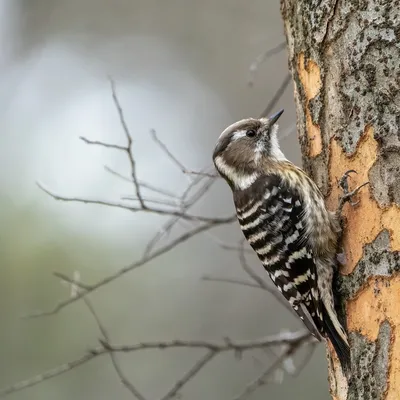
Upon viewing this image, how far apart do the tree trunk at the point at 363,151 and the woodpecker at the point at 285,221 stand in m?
0.11

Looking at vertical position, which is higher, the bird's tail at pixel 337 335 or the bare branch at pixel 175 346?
the bare branch at pixel 175 346

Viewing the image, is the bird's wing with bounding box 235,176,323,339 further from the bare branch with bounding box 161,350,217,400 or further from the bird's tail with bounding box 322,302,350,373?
the bare branch with bounding box 161,350,217,400

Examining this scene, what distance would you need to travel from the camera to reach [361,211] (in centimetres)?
266

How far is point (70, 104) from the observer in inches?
373

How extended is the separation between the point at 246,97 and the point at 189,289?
2555 mm

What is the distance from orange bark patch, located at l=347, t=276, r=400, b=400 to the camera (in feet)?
7.72

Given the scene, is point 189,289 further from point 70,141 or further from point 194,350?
point 70,141

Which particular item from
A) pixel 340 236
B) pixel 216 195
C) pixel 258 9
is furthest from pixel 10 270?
pixel 340 236

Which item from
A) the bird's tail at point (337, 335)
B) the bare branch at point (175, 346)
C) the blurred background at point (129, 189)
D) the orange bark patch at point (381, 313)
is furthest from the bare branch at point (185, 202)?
the blurred background at point (129, 189)

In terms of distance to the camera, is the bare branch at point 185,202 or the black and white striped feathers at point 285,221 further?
the bare branch at point 185,202

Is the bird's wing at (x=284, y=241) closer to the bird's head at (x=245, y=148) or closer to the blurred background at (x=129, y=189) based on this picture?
the bird's head at (x=245, y=148)

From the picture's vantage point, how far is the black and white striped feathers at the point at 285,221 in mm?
2895

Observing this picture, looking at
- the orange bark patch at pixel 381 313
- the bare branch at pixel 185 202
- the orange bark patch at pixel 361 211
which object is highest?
the bare branch at pixel 185 202

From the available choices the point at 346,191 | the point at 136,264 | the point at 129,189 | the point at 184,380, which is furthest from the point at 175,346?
the point at 129,189
